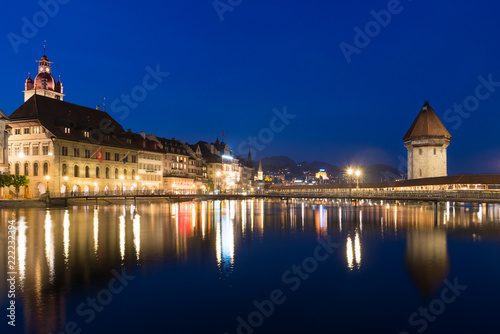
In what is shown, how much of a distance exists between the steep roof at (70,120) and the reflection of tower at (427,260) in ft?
213

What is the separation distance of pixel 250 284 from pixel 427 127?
93.6 metres

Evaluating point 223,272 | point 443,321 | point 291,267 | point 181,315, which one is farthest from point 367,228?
point 181,315

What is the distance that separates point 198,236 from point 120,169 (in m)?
64.3

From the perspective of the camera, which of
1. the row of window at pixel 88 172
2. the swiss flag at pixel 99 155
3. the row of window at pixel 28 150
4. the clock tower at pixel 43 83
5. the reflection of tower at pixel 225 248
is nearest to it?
the reflection of tower at pixel 225 248

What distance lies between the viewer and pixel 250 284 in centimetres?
1783

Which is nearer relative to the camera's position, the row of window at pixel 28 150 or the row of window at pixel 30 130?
the row of window at pixel 28 150

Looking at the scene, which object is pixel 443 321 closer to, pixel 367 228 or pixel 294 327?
pixel 294 327

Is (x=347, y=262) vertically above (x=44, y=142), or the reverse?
(x=44, y=142)

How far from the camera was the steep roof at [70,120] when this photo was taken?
7775 centimetres

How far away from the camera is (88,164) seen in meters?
82.9

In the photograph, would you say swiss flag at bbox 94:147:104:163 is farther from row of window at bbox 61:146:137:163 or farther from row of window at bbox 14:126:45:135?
row of window at bbox 14:126:45:135

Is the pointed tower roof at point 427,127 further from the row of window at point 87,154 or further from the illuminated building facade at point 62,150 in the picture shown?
the illuminated building facade at point 62,150

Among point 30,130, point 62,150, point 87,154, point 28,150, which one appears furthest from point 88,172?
point 30,130

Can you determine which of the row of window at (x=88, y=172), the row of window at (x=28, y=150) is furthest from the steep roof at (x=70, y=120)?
the row of window at (x=88, y=172)
